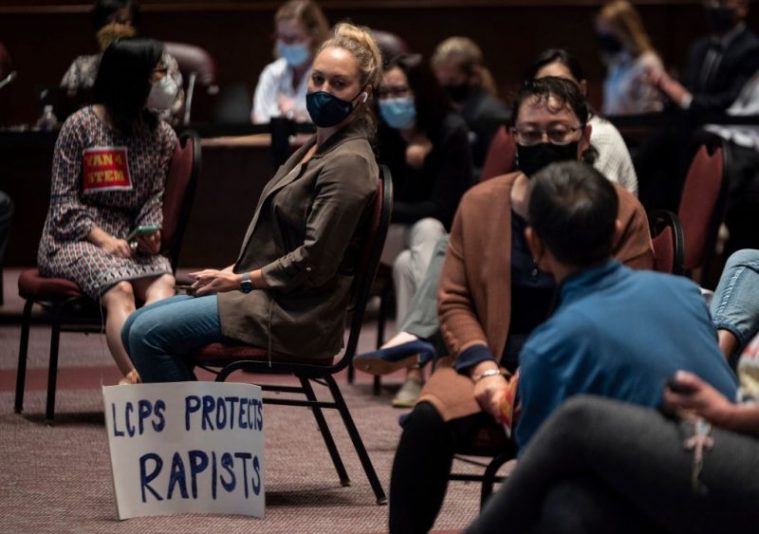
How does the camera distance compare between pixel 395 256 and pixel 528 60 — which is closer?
pixel 395 256

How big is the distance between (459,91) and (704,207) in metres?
3.21

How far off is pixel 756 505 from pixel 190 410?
1.78 meters

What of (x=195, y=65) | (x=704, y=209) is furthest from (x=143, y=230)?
(x=195, y=65)

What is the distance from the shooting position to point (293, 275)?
4.17 meters

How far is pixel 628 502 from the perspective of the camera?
8.62 feet

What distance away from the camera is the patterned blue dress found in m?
5.26

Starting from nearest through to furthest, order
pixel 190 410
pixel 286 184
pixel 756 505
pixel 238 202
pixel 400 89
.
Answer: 1. pixel 756 505
2. pixel 190 410
3. pixel 286 184
4. pixel 400 89
5. pixel 238 202

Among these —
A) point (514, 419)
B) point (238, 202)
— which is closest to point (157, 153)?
point (514, 419)

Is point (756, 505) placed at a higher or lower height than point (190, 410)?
higher

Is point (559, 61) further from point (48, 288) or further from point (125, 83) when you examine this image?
point (48, 288)

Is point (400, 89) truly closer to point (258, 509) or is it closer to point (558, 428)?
point (258, 509)

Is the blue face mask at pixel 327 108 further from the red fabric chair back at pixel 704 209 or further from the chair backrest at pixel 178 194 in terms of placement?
the red fabric chair back at pixel 704 209

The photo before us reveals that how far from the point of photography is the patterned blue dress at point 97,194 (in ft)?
17.3

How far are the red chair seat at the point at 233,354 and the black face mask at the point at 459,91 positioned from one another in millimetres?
4041
